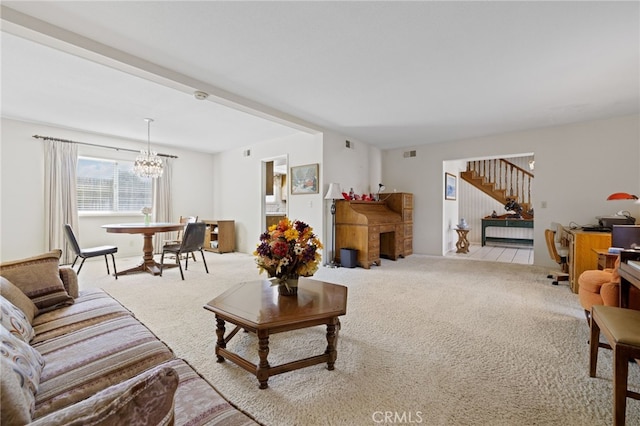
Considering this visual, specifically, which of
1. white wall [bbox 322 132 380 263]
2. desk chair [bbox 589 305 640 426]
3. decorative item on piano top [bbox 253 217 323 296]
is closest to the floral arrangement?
decorative item on piano top [bbox 253 217 323 296]

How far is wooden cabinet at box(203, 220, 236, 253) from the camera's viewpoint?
6.30 metres

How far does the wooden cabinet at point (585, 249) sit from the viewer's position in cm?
335

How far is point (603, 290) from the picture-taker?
215 centimetres

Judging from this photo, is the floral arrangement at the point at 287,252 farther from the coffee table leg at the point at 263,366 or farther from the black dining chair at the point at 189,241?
the black dining chair at the point at 189,241

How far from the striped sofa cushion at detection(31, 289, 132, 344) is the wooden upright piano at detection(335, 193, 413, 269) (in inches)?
142

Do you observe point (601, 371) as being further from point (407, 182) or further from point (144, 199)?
point (144, 199)

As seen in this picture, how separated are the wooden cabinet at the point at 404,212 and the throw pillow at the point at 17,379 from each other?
17.3ft

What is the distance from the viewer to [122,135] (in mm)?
5422

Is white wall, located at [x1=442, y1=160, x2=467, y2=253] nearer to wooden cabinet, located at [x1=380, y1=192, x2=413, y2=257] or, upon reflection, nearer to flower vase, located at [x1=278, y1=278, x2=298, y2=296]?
wooden cabinet, located at [x1=380, y1=192, x2=413, y2=257]

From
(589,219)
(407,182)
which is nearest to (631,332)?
(589,219)

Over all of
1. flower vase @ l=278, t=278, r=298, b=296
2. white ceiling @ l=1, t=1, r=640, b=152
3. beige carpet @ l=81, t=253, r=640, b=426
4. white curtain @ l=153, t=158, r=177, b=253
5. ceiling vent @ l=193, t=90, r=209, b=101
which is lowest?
beige carpet @ l=81, t=253, r=640, b=426

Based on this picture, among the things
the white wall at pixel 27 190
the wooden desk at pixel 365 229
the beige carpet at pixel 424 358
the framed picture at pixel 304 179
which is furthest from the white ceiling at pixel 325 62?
the beige carpet at pixel 424 358

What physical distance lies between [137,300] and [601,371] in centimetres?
395

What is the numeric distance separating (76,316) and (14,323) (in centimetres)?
43
